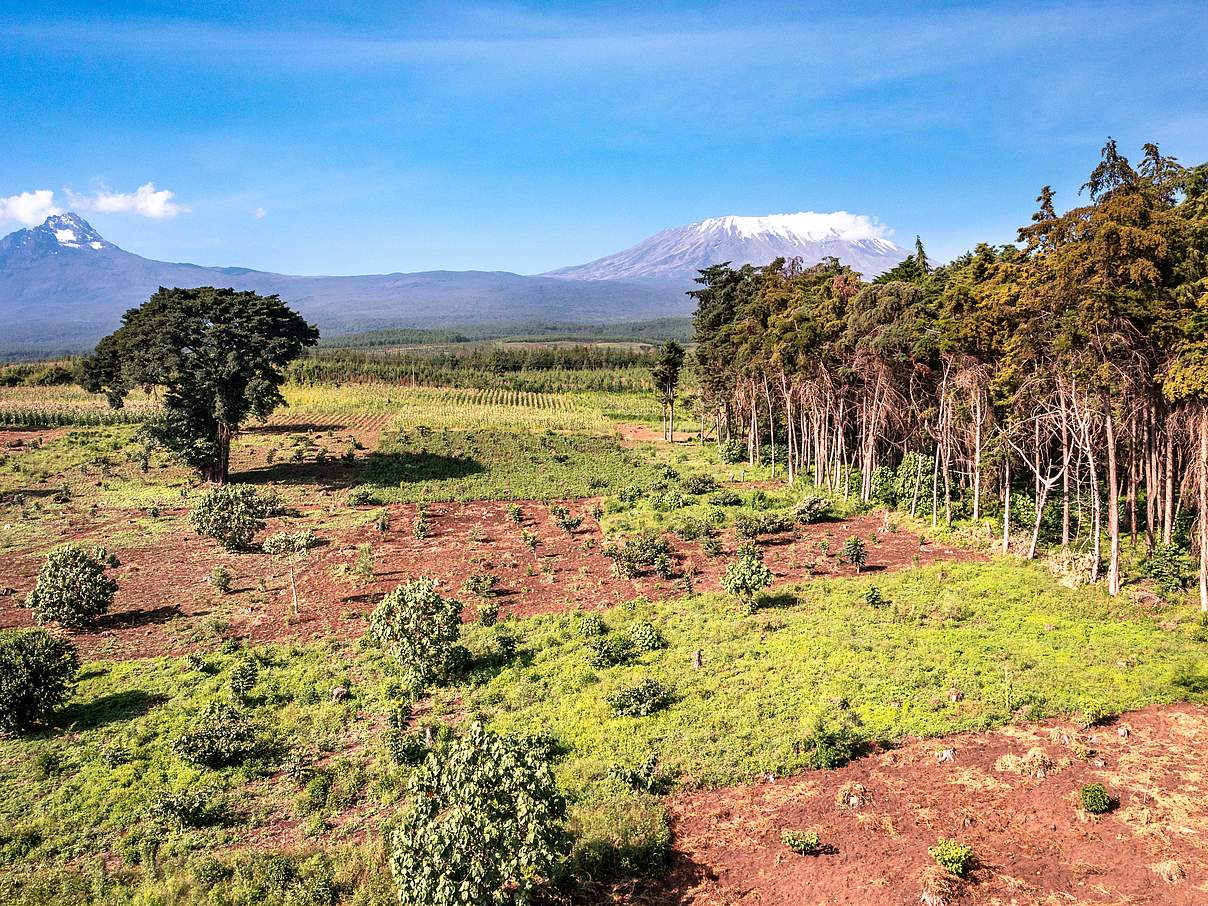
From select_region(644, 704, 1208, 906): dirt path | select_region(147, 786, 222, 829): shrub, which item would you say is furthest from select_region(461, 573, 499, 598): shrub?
select_region(644, 704, 1208, 906): dirt path

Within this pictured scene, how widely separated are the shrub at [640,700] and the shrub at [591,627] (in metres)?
3.93

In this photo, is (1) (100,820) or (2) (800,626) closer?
(1) (100,820)

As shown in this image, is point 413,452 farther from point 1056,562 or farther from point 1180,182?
point 1180,182

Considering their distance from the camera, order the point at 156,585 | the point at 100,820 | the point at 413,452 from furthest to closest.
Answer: the point at 413,452, the point at 156,585, the point at 100,820

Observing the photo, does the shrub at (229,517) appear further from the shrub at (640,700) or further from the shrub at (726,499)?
the shrub at (726,499)

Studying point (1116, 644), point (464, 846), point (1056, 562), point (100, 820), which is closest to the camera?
point (464, 846)

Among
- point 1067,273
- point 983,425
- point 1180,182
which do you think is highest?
point 1180,182

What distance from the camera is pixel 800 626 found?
67.7 ft

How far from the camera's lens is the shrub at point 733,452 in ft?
169

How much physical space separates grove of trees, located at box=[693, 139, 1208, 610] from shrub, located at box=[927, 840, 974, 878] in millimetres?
13640

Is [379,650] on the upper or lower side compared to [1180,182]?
lower

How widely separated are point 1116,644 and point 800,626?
8.06m

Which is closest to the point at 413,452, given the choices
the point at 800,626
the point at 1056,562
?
the point at 800,626

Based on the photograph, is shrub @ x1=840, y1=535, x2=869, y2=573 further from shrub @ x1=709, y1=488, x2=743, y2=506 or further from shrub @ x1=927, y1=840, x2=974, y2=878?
shrub @ x1=927, y1=840, x2=974, y2=878
